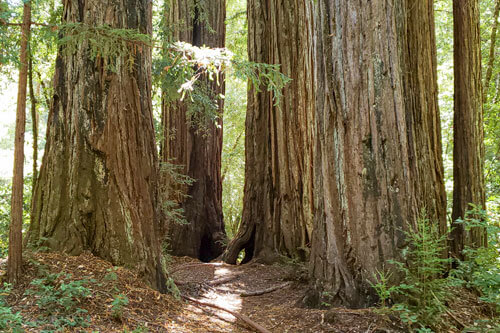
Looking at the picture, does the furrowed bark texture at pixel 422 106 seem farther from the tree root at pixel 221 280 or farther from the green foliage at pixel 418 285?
the tree root at pixel 221 280

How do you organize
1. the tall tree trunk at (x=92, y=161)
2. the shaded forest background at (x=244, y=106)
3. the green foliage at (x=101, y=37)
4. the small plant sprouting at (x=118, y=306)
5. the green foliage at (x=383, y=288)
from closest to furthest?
1. the small plant sprouting at (x=118, y=306)
2. the green foliage at (x=101, y=37)
3. the green foliage at (x=383, y=288)
4. the tall tree trunk at (x=92, y=161)
5. the shaded forest background at (x=244, y=106)

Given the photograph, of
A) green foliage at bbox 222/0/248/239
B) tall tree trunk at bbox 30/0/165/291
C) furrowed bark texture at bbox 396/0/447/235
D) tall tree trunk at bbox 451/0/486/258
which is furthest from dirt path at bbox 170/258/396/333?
green foliage at bbox 222/0/248/239

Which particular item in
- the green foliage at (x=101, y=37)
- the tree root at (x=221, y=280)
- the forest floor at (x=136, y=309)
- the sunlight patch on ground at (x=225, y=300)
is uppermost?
the green foliage at (x=101, y=37)

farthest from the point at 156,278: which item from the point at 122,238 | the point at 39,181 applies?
the point at 39,181

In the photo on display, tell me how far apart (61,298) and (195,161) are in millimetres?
6281

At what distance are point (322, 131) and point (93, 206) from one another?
2390 mm

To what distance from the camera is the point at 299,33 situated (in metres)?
7.30

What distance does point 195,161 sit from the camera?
9.23 metres

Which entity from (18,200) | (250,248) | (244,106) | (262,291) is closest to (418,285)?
(262,291)

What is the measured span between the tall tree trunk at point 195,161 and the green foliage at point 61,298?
537 centimetres

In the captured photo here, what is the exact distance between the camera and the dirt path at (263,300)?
3611mm

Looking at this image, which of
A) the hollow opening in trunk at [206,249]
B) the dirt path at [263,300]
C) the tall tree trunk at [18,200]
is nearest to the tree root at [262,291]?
the dirt path at [263,300]

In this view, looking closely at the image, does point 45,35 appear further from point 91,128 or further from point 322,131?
point 322,131

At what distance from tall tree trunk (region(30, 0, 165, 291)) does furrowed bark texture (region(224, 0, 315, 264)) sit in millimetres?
3424
